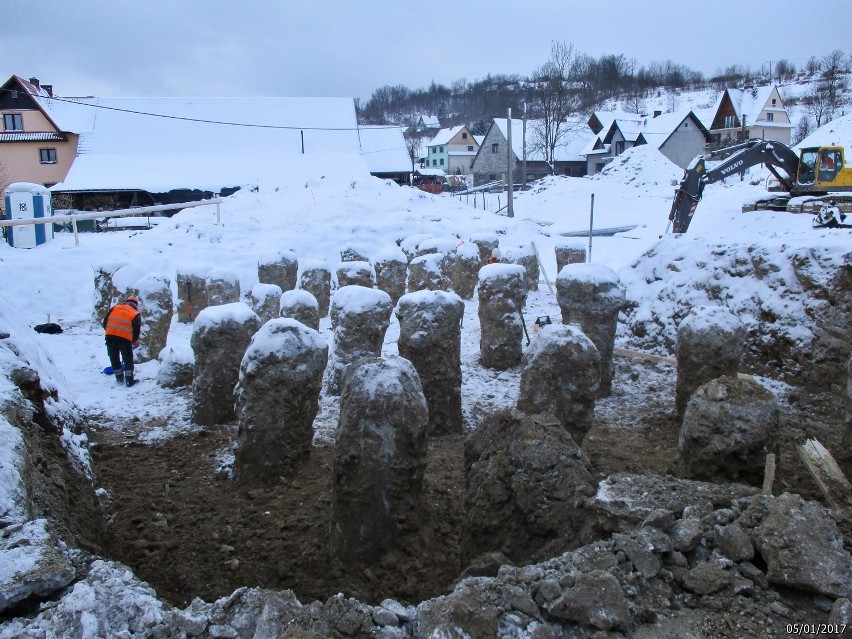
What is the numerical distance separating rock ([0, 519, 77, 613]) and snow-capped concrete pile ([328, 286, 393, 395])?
461cm

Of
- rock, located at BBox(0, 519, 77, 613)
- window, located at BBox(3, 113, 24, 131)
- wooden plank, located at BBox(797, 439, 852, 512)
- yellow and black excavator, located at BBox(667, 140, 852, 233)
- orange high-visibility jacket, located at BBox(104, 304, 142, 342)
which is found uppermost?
window, located at BBox(3, 113, 24, 131)

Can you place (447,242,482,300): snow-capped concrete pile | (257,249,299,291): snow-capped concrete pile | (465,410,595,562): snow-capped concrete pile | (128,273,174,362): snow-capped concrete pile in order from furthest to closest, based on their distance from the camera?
(447,242,482,300): snow-capped concrete pile
(257,249,299,291): snow-capped concrete pile
(128,273,174,362): snow-capped concrete pile
(465,410,595,562): snow-capped concrete pile

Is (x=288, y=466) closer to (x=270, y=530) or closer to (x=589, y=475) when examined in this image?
(x=270, y=530)

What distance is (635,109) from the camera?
68750 millimetres

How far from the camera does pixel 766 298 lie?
8422 mm

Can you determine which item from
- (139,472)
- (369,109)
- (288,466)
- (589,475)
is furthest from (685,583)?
(369,109)

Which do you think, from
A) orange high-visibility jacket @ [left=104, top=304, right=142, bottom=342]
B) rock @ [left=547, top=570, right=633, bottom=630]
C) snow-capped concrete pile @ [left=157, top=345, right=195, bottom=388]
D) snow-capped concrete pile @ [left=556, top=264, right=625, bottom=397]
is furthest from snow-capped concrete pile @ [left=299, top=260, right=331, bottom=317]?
rock @ [left=547, top=570, right=633, bottom=630]

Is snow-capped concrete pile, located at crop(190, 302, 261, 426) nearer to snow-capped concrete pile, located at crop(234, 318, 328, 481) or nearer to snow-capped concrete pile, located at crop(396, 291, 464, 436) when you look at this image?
snow-capped concrete pile, located at crop(234, 318, 328, 481)

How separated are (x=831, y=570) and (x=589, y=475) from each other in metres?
Result: 1.32

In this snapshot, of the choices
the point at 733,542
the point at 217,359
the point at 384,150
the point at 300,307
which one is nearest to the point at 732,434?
the point at 733,542

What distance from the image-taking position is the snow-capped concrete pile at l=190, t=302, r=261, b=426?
6.65 meters

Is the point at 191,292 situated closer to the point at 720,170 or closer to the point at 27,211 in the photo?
the point at 27,211
